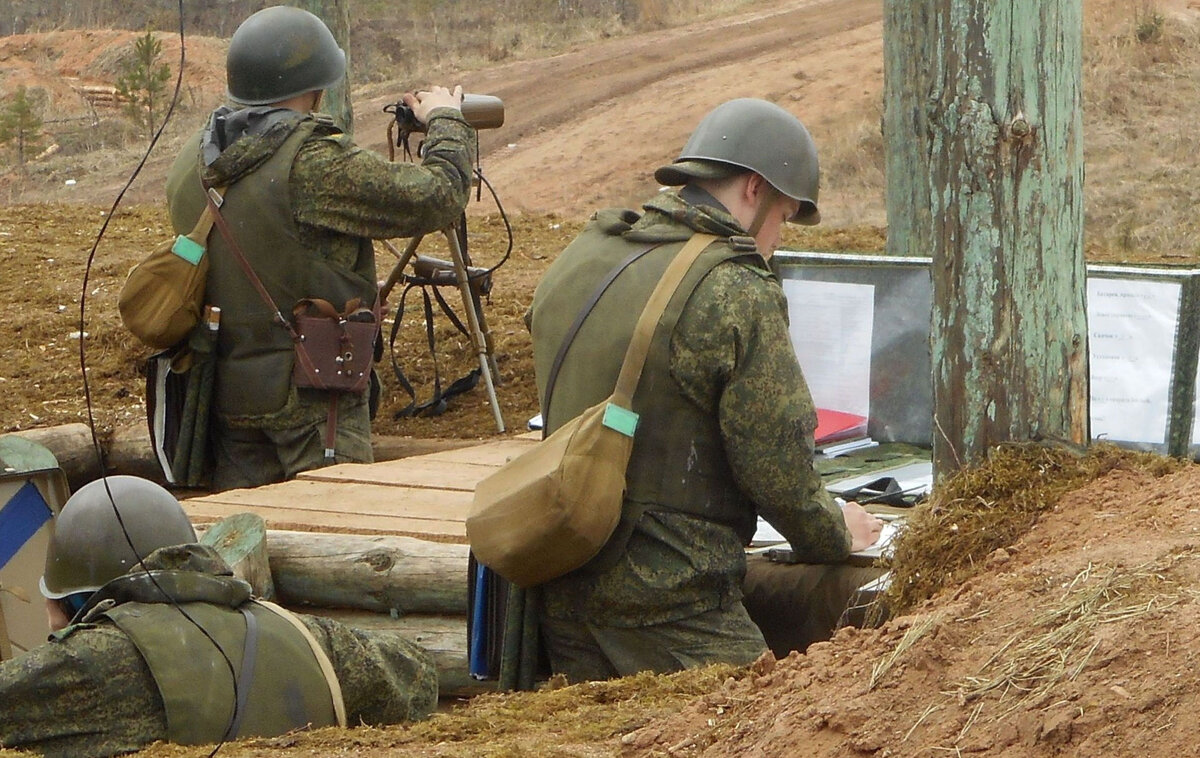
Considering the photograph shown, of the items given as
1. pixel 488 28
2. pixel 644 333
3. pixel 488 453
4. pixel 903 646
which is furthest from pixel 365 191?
pixel 488 28

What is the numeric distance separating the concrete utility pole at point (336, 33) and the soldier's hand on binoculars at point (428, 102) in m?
1.61

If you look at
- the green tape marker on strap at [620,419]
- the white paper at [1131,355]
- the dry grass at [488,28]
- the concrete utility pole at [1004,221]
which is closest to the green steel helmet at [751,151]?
the concrete utility pole at [1004,221]

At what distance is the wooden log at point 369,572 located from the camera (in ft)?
15.8

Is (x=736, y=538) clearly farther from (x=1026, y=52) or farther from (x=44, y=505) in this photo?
(x=44, y=505)

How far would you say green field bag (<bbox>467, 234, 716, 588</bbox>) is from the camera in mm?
3689

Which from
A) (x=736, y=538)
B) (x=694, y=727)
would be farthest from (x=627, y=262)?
(x=694, y=727)

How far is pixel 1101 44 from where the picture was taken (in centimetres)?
1888

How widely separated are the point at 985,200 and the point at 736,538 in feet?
3.37

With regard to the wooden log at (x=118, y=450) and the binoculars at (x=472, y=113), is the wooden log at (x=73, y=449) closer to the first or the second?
the wooden log at (x=118, y=450)

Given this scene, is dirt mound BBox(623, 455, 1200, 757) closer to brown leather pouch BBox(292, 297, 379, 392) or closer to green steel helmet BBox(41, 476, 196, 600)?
green steel helmet BBox(41, 476, 196, 600)

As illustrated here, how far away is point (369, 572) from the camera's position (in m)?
4.92

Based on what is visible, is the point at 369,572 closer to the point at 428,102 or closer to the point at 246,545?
the point at 246,545

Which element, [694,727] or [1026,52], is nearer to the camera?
[694,727]

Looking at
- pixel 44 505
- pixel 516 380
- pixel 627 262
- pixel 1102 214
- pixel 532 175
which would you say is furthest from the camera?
pixel 532 175
